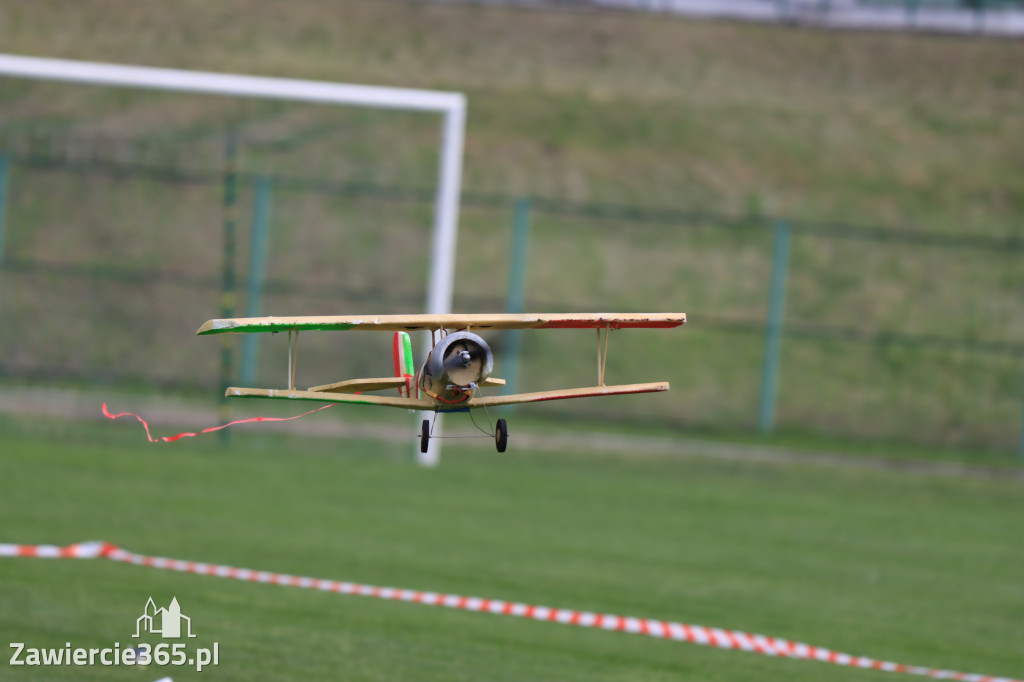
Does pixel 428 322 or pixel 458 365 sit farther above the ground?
pixel 428 322

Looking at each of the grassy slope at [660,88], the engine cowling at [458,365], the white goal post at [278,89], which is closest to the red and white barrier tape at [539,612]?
the white goal post at [278,89]

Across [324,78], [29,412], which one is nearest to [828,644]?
[29,412]

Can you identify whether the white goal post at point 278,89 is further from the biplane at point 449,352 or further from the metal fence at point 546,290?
the biplane at point 449,352

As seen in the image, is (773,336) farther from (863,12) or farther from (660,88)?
(863,12)

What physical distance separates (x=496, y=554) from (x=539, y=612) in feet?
7.95

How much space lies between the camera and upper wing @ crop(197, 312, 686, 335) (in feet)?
14.0

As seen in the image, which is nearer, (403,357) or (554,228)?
(403,357)

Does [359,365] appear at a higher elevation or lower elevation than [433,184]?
lower

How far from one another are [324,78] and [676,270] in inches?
552

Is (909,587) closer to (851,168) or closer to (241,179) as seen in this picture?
(241,179)

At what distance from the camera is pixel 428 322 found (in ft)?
14.5

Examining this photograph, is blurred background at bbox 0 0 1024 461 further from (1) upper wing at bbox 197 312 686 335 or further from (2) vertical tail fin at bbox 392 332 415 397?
(1) upper wing at bbox 197 312 686 335

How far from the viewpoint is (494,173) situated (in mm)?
35469

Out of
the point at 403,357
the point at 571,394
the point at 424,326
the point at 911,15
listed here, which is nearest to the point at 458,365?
the point at 424,326
